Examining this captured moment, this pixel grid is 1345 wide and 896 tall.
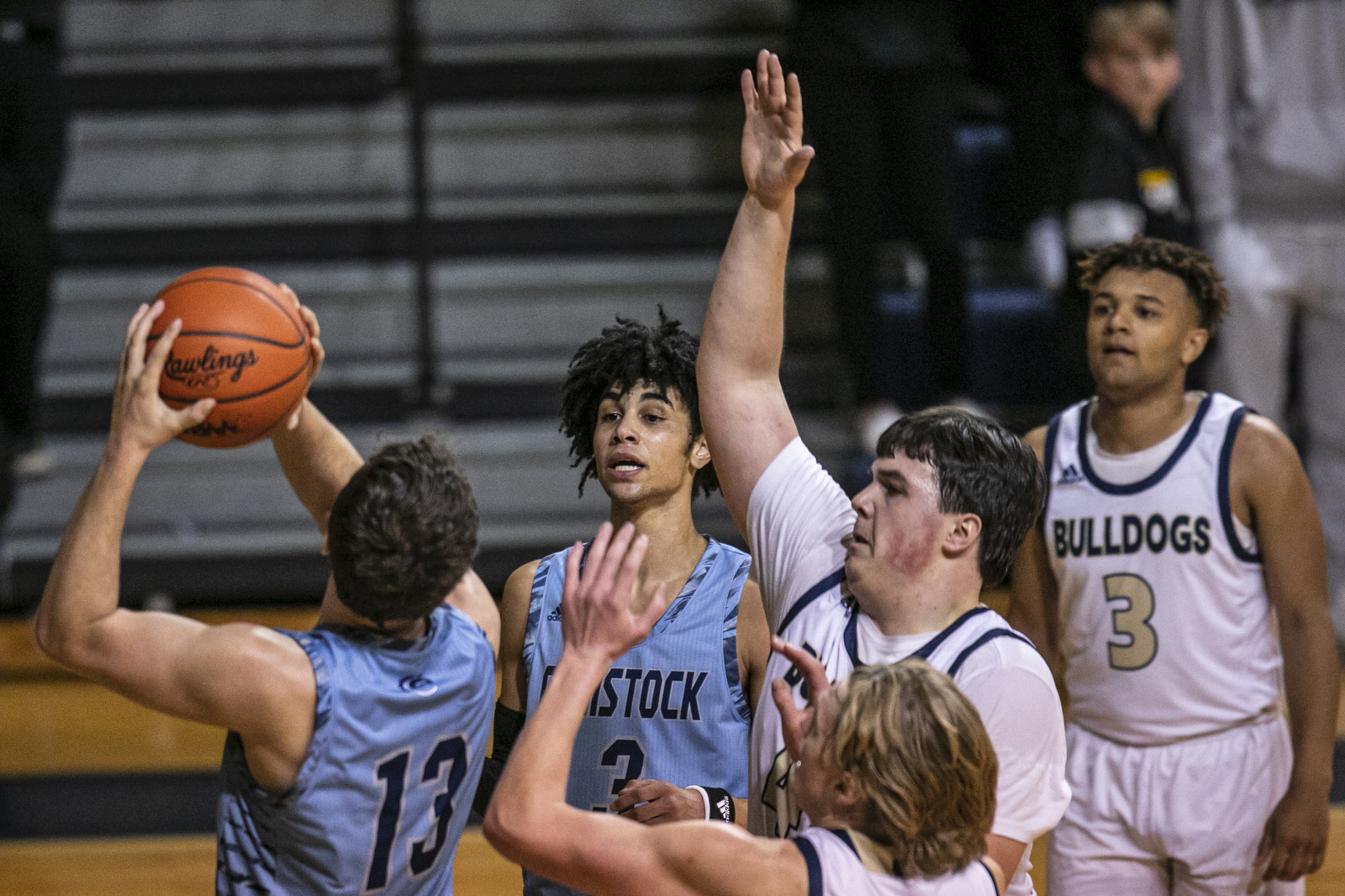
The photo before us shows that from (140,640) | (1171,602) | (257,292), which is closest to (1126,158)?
(1171,602)

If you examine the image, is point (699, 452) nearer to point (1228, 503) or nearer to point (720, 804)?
point (720, 804)

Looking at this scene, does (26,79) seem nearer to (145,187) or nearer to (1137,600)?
(145,187)

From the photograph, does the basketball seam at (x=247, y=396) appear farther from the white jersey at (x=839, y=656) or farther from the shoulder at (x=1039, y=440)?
the shoulder at (x=1039, y=440)

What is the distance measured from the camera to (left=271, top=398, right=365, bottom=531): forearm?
2.27 meters

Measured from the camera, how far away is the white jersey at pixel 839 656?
187 centimetres

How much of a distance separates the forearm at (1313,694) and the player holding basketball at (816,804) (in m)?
1.45

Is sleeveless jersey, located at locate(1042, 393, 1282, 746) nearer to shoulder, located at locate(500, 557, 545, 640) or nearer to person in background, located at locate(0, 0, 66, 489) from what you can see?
shoulder, located at locate(500, 557, 545, 640)

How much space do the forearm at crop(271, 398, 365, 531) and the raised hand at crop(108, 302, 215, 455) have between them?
387mm

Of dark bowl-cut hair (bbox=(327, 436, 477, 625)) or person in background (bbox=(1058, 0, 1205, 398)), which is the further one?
person in background (bbox=(1058, 0, 1205, 398))

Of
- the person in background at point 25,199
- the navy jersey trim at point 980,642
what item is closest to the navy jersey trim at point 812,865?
the navy jersey trim at point 980,642

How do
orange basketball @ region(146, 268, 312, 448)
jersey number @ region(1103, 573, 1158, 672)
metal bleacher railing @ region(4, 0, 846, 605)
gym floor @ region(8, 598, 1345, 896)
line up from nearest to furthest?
orange basketball @ region(146, 268, 312, 448) < jersey number @ region(1103, 573, 1158, 672) < gym floor @ region(8, 598, 1345, 896) < metal bleacher railing @ region(4, 0, 846, 605)

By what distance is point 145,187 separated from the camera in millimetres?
7414

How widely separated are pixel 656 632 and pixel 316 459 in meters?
0.68

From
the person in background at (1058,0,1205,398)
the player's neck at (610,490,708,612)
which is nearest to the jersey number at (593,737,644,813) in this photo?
the player's neck at (610,490,708,612)
